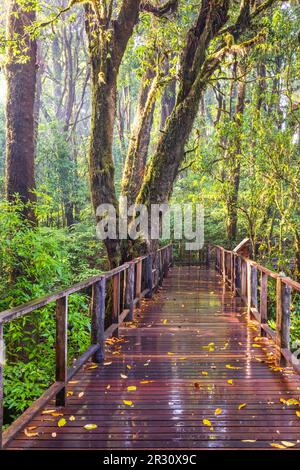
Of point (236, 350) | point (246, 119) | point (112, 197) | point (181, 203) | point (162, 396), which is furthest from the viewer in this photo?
point (181, 203)

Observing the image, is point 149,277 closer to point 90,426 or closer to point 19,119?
point 19,119

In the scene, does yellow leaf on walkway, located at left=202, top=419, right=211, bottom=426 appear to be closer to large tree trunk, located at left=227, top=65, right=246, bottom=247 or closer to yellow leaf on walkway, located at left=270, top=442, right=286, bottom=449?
yellow leaf on walkway, located at left=270, top=442, right=286, bottom=449

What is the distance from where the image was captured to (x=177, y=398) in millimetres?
3674

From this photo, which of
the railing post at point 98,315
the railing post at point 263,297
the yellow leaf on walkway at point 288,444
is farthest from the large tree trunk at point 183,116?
the yellow leaf on walkway at point 288,444

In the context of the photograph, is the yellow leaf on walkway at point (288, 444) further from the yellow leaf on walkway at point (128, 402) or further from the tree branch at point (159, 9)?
the tree branch at point (159, 9)

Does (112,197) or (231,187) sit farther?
(231,187)

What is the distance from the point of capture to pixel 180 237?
22.3m

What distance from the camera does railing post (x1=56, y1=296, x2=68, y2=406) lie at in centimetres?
340

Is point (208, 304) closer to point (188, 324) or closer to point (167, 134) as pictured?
point (188, 324)

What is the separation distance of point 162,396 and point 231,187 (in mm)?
11514

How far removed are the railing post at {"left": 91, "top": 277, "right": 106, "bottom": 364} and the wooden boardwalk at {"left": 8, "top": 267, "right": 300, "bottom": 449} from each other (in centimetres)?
17

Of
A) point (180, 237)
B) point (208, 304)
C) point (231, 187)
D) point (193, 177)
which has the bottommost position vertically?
point (208, 304)

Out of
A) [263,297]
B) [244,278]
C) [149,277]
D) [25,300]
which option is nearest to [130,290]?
[25,300]
